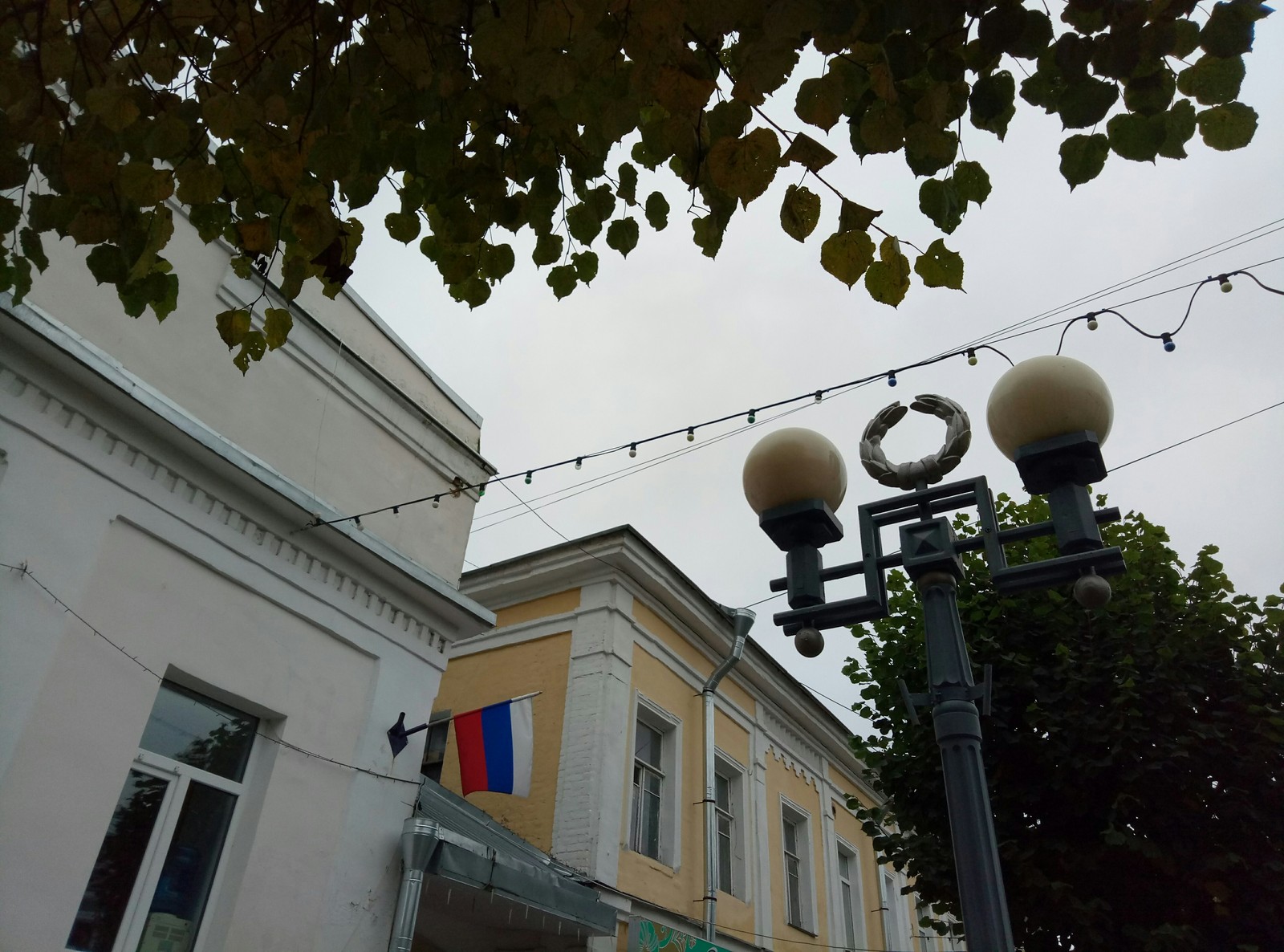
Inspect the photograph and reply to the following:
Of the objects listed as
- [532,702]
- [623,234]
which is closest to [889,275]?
[623,234]

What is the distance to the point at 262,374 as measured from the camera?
297 inches

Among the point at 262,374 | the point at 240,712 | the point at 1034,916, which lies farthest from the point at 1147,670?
the point at 262,374

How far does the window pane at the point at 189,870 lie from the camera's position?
227 inches

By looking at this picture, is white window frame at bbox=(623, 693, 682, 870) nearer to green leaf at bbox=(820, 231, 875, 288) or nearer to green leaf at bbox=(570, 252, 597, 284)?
green leaf at bbox=(570, 252, 597, 284)

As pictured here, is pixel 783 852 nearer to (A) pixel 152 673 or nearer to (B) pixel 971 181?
(A) pixel 152 673

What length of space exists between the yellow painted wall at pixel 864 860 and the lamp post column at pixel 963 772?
12517mm

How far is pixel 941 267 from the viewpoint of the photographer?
3039mm

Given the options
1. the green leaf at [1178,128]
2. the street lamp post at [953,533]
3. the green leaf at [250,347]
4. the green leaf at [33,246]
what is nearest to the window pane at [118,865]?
the green leaf at [250,347]

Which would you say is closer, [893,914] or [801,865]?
[801,865]

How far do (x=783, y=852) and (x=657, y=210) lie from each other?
38.5ft

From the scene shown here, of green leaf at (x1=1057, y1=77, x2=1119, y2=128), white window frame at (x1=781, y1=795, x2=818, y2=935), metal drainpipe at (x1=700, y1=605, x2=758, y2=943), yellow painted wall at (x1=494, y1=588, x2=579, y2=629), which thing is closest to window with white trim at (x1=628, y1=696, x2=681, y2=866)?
metal drainpipe at (x1=700, y1=605, x2=758, y2=943)

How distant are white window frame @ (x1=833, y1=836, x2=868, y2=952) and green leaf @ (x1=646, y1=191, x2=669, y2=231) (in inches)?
524

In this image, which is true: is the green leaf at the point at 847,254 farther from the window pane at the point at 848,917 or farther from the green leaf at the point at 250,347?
the window pane at the point at 848,917

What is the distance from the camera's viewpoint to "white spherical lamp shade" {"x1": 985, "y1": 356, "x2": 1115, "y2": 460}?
4.08 meters
